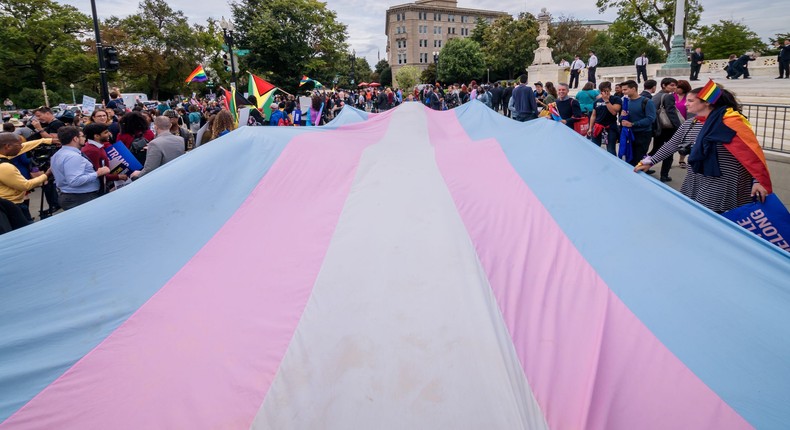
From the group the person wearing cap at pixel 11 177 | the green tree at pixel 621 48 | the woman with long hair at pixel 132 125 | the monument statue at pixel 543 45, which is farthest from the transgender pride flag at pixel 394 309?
the green tree at pixel 621 48

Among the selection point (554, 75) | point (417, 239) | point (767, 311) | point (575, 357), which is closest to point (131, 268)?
point (417, 239)

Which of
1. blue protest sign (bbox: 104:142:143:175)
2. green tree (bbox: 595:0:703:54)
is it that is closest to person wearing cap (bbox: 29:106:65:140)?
blue protest sign (bbox: 104:142:143:175)

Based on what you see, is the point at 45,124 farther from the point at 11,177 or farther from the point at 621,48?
the point at 621,48

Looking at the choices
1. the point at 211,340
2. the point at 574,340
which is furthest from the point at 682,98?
the point at 211,340

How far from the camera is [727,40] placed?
193 ft

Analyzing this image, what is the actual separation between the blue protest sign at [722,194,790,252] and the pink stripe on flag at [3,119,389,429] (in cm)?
365

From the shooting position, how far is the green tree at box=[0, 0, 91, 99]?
46.6 meters

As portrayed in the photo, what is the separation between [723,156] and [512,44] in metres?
62.7

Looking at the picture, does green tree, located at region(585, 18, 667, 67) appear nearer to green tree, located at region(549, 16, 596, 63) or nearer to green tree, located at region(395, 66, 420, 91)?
green tree, located at region(549, 16, 596, 63)

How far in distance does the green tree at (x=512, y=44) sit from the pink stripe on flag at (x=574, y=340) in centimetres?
6310

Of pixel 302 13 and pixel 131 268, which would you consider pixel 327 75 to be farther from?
pixel 131 268

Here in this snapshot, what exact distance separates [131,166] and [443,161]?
4.11 m

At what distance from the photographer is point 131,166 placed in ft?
18.3

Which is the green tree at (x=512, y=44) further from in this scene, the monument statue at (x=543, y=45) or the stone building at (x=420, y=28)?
the stone building at (x=420, y=28)
